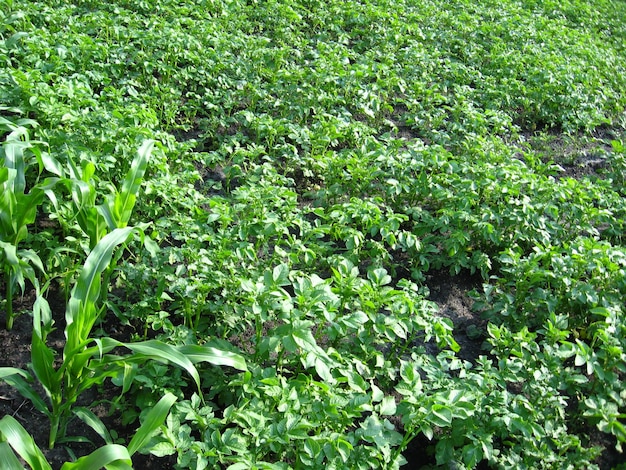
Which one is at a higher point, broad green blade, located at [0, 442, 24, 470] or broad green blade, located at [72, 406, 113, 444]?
broad green blade, located at [0, 442, 24, 470]

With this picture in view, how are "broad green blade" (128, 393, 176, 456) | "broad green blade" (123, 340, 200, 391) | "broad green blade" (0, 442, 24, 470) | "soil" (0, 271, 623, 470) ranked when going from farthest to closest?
"soil" (0, 271, 623, 470) < "broad green blade" (123, 340, 200, 391) < "broad green blade" (128, 393, 176, 456) < "broad green blade" (0, 442, 24, 470)

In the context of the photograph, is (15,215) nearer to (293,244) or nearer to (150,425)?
(150,425)

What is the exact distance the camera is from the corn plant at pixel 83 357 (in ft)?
7.08

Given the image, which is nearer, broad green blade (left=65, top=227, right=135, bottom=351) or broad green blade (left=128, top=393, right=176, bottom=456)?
broad green blade (left=128, top=393, right=176, bottom=456)

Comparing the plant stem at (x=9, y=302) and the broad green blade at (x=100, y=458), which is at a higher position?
the broad green blade at (x=100, y=458)

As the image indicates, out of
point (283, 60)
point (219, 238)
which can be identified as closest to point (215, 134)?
point (283, 60)

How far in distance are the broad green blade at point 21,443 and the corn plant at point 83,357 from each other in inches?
9.6

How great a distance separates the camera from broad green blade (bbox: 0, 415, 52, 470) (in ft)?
6.17

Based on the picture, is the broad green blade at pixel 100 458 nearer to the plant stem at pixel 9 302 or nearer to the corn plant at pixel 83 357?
the corn plant at pixel 83 357

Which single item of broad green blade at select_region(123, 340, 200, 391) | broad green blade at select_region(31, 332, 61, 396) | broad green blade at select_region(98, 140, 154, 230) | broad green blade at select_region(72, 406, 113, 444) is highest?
broad green blade at select_region(98, 140, 154, 230)

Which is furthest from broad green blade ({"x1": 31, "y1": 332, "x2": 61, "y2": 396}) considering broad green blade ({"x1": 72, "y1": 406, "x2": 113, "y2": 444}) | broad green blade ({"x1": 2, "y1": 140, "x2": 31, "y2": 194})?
broad green blade ({"x1": 2, "y1": 140, "x2": 31, "y2": 194})

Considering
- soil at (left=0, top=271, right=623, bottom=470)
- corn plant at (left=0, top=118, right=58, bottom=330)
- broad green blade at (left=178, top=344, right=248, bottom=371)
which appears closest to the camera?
broad green blade at (left=178, top=344, right=248, bottom=371)

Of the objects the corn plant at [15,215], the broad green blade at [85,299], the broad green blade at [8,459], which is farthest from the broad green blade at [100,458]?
the corn plant at [15,215]

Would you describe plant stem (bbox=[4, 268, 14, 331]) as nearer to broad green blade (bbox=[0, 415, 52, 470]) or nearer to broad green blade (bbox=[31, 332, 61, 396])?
broad green blade (bbox=[31, 332, 61, 396])
